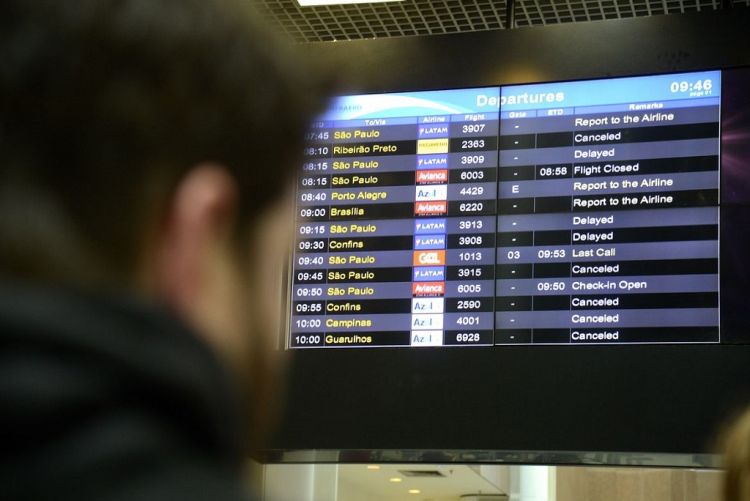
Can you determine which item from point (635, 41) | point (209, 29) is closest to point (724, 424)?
point (635, 41)

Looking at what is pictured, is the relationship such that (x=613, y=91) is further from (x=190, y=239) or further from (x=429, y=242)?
(x=190, y=239)

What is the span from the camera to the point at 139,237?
0.57 metres

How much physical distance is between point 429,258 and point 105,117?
9.93ft

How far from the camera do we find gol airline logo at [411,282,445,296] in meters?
3.54

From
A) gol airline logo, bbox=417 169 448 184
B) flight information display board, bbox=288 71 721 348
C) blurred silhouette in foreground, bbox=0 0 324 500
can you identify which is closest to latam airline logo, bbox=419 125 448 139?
flight information display board, bbox=288 71 721 348

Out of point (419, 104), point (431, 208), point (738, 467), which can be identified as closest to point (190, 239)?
point (738, 467)

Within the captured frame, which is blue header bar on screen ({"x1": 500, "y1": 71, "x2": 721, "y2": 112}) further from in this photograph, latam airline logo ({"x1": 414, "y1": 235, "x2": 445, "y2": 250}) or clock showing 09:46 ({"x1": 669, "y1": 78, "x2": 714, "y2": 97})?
latam airline logo ({"x1": 414, "y1": 235, "x2": 445, "y2": 250})

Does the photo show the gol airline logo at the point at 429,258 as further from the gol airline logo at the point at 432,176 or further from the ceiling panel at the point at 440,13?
the ceiling panel at the point at 440,13

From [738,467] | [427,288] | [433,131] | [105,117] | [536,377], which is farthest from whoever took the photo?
[433,131]

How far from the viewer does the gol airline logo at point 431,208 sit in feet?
11.8

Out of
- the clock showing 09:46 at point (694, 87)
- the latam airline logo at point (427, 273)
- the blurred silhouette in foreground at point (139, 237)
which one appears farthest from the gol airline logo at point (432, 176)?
the blurred silhouette in foreground at point (139, 237)

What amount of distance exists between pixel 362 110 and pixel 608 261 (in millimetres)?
847

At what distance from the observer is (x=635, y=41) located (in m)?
3.61

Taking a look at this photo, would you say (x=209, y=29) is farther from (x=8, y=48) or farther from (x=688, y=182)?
(x=688, y=182)
